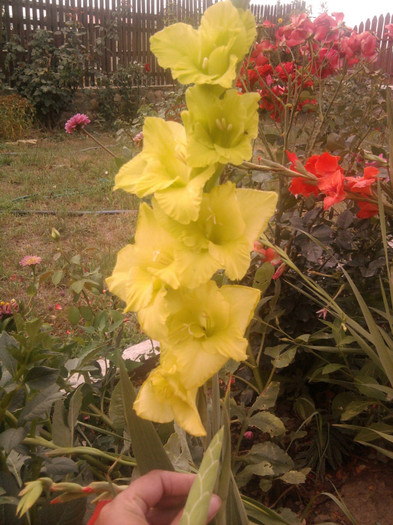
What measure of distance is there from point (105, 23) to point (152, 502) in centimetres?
1006

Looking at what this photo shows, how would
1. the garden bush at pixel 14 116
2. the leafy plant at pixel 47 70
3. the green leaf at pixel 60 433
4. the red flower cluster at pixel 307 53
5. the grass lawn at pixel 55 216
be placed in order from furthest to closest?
the leafy plant at pixel 47 70 < the garden bush at pixel 14 116 < the grass lawn at pixel 55 216 < the red flower cluster at pixel 307 53 < the green leaf at pixel 60 433

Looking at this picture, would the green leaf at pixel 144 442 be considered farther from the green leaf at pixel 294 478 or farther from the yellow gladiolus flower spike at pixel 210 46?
the green leaf at pixel 294 478

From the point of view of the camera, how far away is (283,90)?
5.86 ft

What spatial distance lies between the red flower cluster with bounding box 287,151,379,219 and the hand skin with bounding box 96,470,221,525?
0.69 metres

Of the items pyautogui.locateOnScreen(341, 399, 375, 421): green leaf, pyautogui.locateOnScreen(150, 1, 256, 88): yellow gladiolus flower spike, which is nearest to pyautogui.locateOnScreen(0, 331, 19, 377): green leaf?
pyautogui.locateOnScreen(150, 1, 256, 88): yellow gladiolus flower spike

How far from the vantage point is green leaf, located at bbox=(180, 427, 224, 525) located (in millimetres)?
513

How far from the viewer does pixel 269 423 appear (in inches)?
45.9

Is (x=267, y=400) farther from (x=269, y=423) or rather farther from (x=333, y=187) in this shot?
(x=333, y=187)

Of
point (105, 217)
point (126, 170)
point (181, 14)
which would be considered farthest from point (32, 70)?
point (126, 170)

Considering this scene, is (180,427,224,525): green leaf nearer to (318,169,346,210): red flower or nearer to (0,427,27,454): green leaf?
(0,427,27,454): green leaf

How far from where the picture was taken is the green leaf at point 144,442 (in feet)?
2.23

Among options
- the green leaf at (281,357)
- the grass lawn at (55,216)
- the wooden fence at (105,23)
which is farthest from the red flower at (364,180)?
the wooden fence at (105,23)

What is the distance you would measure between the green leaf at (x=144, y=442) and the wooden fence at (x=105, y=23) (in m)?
8.75

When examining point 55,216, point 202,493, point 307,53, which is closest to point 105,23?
point 55,216
